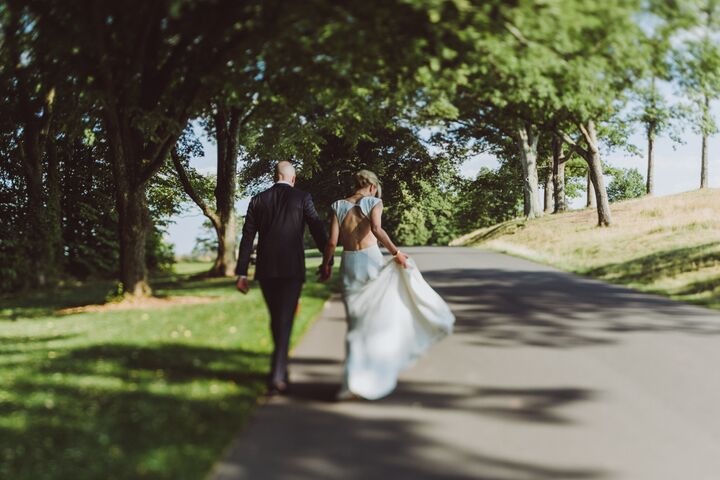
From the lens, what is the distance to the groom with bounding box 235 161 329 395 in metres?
5.88

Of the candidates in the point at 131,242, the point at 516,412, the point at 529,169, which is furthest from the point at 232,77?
→ the point at 529,169

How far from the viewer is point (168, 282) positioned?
18.1m

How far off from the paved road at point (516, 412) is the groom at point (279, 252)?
0.47 m

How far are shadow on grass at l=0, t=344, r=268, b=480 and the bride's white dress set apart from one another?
0.95 meters

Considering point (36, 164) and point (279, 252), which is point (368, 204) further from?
point (36, 164)

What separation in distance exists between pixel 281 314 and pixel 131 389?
149cm

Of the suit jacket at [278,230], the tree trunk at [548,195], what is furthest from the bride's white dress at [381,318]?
the tree trunk at [548,195]

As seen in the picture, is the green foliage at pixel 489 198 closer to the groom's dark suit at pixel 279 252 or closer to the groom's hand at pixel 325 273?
the groom's hand at pixel 325 273

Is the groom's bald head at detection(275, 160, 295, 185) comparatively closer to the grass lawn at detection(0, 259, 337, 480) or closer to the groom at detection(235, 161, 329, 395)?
the groom at detection(235, 161, 329, 395)

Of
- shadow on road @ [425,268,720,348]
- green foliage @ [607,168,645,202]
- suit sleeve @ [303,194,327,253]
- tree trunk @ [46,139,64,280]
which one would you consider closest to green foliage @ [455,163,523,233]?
tree trunk @ [46,139,64,280]

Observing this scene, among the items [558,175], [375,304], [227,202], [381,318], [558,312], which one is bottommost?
[558,312]

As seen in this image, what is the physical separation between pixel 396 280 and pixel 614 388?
7.20 ft

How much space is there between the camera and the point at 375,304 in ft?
20.4

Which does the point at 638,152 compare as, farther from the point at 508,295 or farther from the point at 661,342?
the point at 661,342
